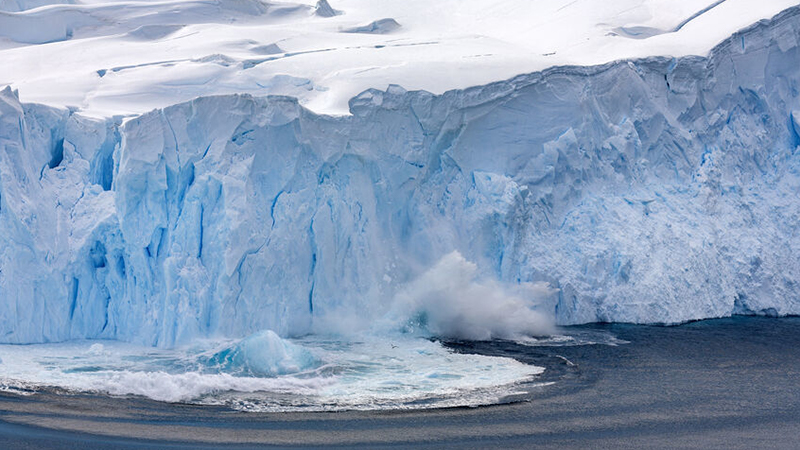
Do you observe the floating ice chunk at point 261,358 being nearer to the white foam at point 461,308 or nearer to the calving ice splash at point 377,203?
the calving ice splash at point 377,203

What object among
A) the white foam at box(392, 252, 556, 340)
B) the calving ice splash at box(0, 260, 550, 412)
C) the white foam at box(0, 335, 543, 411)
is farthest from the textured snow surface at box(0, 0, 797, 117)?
the white foam at box(0, 335, 543, 411)

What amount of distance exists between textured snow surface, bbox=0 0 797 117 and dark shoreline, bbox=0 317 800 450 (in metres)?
5.34

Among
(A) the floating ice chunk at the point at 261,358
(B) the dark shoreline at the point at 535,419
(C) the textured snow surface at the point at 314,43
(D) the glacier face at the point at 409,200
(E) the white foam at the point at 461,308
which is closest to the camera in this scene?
(B) the dark shoreline at the point at 535,419

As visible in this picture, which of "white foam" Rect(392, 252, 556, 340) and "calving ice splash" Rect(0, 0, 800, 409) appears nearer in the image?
"calving ice splash" Rect(0, 0, 800, 409)

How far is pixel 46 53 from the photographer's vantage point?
1712cm

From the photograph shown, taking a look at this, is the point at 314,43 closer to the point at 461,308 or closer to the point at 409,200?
the point at 409,200

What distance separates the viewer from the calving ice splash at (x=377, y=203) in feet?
39.0

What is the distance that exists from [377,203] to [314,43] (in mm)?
5186

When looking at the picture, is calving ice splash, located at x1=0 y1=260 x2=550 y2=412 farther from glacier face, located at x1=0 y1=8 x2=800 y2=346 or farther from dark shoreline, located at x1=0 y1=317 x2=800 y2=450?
glacier face, located at x1=0 y1=8 x2=800 y2=346

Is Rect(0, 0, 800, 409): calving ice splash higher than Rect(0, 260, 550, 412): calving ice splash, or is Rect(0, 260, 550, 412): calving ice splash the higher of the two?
Rect(0, 0, 800, 409): calving ice splash

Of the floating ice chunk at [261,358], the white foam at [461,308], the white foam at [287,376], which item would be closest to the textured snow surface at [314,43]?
the white foam at [461,308]

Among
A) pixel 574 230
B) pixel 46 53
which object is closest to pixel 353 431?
pixel 574 230

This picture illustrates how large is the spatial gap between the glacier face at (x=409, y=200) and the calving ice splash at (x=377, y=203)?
3 cm

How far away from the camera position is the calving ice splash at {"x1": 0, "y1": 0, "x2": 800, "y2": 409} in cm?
1190
